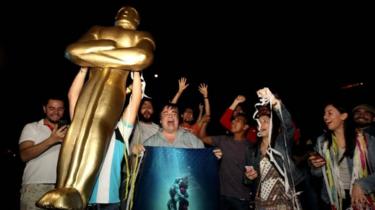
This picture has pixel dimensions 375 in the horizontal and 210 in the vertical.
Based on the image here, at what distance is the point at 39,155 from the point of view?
3744 mm

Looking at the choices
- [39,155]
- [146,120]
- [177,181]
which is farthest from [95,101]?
[146,120]

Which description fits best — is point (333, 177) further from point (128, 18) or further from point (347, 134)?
point (128, 18)

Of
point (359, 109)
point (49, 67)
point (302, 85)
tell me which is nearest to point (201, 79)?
point (302, 85)

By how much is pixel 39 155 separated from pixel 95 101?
1.86m

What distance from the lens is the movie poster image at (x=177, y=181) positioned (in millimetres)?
3438

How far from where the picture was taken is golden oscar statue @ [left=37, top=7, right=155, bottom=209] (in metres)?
2.14

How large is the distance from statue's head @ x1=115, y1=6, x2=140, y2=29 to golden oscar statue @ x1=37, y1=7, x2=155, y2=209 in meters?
0.10

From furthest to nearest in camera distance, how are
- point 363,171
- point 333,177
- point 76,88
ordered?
1. point 333,177
2. point 363,171
3. point 76,88

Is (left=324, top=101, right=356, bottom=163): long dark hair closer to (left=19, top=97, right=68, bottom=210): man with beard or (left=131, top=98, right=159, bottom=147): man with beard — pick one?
(left=131, top=98, right=159, bottom=147): man with beard

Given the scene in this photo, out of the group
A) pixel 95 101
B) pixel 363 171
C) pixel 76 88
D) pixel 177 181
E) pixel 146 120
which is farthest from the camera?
pixel 146 120

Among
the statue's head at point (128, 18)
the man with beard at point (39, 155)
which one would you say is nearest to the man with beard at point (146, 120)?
the man with beard at point (39, 155)

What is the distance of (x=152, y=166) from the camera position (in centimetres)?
350

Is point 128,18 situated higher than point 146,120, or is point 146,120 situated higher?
point 128,18

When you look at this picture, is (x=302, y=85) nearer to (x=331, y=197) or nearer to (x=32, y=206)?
(x=331, y=197)
